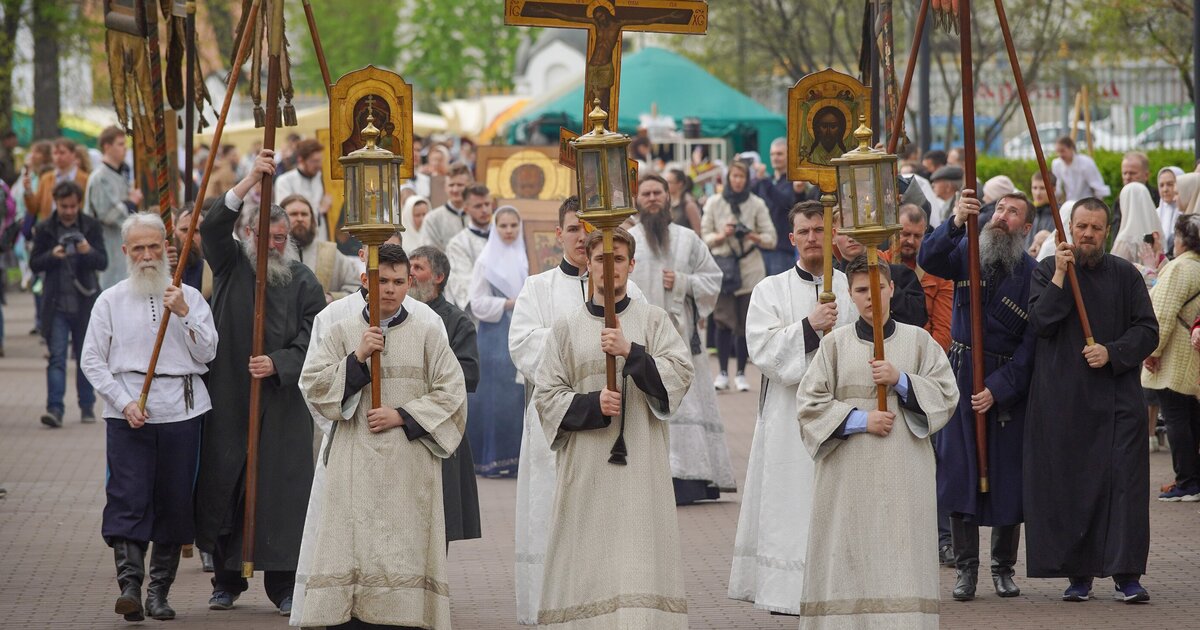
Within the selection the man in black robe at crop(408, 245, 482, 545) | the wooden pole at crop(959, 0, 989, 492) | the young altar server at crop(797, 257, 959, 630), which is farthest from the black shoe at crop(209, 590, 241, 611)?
the wooden pole at crop(959, 0, 989, 492)

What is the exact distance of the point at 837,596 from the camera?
723cm

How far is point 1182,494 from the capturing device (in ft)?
37.9

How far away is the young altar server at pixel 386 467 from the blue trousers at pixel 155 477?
1328 millimetres

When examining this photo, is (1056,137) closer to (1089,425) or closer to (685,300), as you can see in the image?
(685,300)

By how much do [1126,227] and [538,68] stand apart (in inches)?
1910

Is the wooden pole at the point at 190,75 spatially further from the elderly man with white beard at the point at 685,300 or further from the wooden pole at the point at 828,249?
the wooden pole at the point at 828,249

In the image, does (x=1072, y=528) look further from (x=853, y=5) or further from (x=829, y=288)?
(x=853, y=5)

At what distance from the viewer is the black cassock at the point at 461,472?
8.35 meters

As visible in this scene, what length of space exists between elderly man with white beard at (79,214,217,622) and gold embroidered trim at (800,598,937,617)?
3152mm

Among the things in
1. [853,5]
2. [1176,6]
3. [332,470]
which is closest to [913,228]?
[332,470]

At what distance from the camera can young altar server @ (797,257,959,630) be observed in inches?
283

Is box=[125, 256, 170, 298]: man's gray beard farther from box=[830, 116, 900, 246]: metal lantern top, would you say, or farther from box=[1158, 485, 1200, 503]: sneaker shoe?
box=[1158, 485, 1200, 503]: sneaker shoe

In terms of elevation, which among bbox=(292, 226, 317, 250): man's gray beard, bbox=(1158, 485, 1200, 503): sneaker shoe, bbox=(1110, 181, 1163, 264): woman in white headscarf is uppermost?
bbox=(1110, 181, 1163, 264): woman in white headscarf

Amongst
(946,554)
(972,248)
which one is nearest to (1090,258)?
(972,248)
